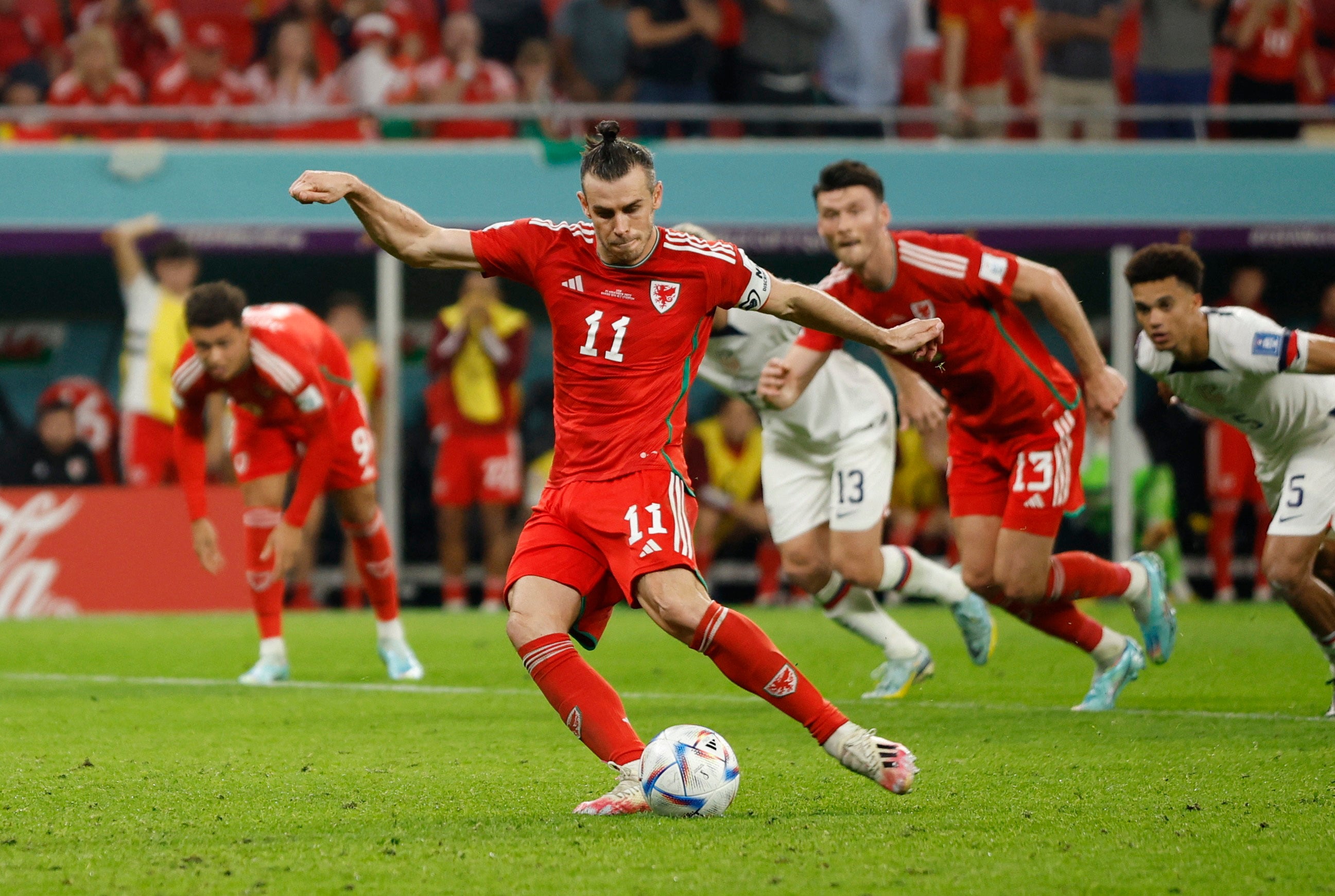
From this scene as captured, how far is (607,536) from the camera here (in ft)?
16.4

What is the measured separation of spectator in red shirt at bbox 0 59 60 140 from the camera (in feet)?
48.0

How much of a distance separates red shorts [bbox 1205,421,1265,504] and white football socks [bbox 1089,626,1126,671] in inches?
306

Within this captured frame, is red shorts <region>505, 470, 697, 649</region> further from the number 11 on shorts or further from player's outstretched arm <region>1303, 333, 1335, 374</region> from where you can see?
player's outstretched arm <region>1303, 333, 1335, 374</region>

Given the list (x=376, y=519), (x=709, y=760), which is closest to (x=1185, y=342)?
(x=709, y=760)

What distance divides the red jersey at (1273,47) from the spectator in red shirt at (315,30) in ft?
25.8

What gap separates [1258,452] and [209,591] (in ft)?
29.0

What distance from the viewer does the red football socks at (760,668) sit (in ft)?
16.0

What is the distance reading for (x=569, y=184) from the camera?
1448 centimetres

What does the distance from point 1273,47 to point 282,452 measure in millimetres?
10095

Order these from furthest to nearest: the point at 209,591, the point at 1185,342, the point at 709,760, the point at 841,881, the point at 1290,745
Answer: the point at 209,591, the point at 1185,342, the point at 1290,745, the point at 709,760, the point at 841,881

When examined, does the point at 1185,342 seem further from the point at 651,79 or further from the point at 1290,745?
the point at 651,79

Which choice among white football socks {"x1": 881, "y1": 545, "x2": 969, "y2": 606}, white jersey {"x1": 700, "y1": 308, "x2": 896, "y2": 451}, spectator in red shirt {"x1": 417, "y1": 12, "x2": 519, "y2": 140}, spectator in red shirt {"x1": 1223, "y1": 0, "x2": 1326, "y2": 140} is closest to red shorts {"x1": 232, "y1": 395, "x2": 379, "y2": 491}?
white jersey {"x1": 700, "y1": 308, "x2": 896, "y2": 451}

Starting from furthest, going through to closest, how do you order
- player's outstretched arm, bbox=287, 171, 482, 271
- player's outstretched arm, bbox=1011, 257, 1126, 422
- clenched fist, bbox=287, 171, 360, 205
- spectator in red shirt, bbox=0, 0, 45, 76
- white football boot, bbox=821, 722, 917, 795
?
spectator in red shirt, bbox=0, 0, 45, 76, player's outstretched arm, bbox=1011, 257, 1126, 422, player's outstretched arm, bbox=287, 171, 482, 271, white football boot, bbox=821, 722, 917, 795, clenched fist, bbox=287, 171, 360, 205

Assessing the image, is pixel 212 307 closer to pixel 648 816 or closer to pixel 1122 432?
pixel 648 816
